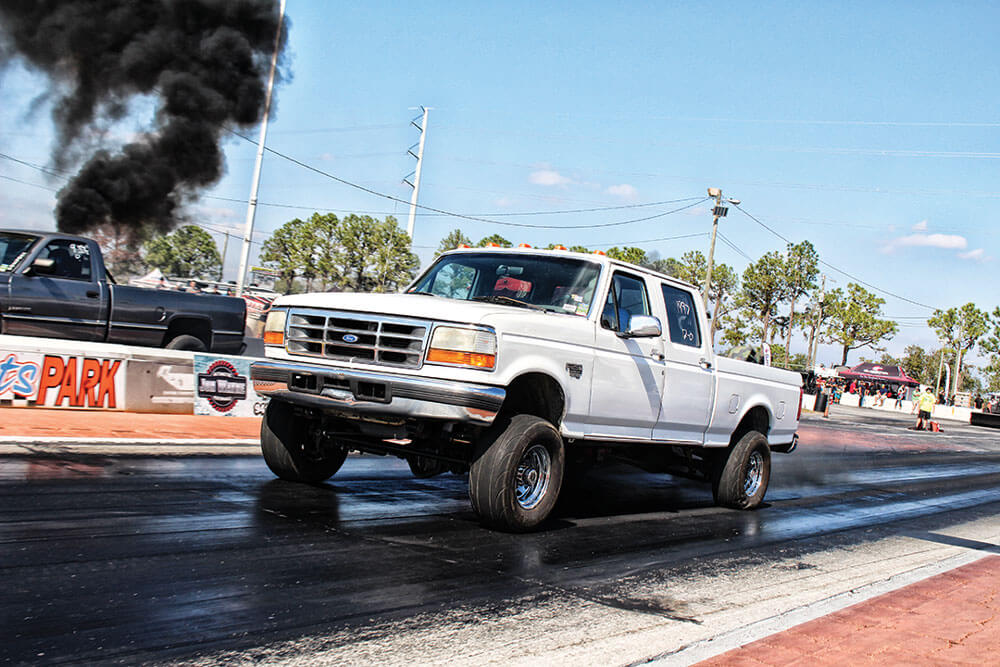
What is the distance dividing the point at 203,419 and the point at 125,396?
1019mm

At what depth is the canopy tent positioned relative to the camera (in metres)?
70.5

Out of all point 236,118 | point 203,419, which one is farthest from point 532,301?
point 236,118

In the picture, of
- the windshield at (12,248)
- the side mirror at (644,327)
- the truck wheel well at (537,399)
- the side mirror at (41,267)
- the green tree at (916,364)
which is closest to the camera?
the truck wheel well at (537,399)

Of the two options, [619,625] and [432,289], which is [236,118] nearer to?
[432,289]

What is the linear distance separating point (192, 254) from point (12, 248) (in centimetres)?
7693

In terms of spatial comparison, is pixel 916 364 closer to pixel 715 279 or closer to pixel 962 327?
pixel 962 327

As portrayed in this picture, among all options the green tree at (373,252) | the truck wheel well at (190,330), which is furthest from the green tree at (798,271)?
the truck wheel well at (190,330)

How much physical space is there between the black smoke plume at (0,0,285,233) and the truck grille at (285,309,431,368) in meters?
19.3

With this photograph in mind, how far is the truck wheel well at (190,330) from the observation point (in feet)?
42.9

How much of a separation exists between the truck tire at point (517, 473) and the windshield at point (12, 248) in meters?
8.32

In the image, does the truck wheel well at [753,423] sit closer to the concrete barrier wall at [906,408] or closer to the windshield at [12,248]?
the windshield at [12,248]

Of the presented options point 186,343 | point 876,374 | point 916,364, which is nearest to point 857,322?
point 876,374

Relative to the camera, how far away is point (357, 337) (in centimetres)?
581

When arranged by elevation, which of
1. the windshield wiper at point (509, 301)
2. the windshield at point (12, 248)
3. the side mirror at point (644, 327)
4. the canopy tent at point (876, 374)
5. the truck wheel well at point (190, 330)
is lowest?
the truck wheel well at point (190, 330)
